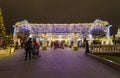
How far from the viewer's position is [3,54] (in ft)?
102

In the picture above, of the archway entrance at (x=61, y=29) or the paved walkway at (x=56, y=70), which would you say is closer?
the paved walkway at (x=56, y=70)

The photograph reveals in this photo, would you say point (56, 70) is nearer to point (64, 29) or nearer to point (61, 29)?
point (61, 29)

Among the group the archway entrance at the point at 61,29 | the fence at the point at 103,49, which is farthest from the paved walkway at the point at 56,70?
the archway entrance at the point at 61,29

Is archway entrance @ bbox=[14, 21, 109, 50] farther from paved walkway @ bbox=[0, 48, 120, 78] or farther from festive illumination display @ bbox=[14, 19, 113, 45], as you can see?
paved walkway @ bbox=[0, 48, 120, 78]

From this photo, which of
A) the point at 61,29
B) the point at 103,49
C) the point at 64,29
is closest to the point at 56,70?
the point at 103,49

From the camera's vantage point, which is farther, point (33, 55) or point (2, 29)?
point (2, 29)

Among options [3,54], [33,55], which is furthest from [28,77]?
[3,54]

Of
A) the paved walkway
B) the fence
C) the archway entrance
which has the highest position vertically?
the archway entrance

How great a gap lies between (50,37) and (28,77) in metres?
90.2

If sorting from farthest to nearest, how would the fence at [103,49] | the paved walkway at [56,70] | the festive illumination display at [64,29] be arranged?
Answer: the festive illumination display at [64,29] < the fence at [103,49] < the paved walkway at [56,70]

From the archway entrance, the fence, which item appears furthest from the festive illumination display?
the fence

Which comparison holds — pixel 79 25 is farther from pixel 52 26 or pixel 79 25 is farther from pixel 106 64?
pixel 106 64

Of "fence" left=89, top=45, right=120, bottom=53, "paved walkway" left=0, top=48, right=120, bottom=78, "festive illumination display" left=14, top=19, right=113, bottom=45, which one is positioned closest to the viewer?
"paved walkway" left=0, top=48, right=120, bottom=78

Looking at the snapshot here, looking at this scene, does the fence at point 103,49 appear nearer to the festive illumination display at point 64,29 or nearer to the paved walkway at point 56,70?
the paved walkway at point 56,70
